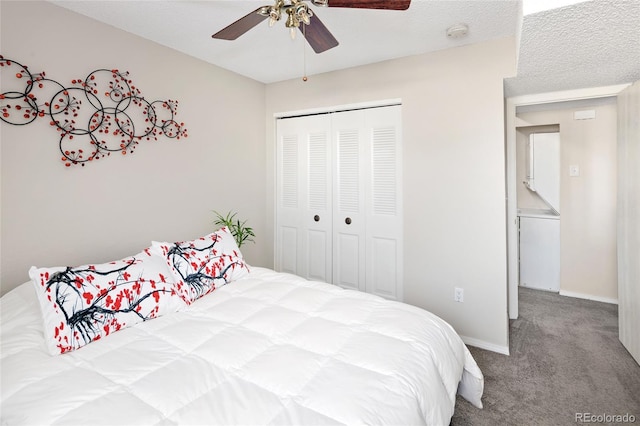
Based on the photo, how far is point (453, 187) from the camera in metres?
2.70

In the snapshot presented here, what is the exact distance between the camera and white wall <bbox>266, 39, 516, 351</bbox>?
2.54m

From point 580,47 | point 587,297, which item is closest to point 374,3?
point 580,47

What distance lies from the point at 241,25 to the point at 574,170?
387 centimetres

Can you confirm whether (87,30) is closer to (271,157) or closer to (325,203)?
(271,157)

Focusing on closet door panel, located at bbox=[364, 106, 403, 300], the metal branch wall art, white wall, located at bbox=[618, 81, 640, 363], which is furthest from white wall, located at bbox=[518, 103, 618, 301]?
the metal branch wall art

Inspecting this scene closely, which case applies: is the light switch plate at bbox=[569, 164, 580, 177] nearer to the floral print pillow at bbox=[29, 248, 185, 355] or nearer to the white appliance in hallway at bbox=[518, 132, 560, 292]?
the white appliance in hallway at bbox=[518, 132, 560, 292]

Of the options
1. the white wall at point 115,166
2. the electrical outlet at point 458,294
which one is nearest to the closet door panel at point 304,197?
the white wall at point 115,166

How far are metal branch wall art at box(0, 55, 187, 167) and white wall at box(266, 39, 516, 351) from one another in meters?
1.92

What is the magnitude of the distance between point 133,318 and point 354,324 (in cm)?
110

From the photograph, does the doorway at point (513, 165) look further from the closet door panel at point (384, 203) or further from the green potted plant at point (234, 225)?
the green potted plant at point (234, 225)

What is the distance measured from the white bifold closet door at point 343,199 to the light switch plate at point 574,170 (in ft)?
7.42

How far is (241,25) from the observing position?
1.68m

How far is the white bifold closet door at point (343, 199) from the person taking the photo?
3.04 meters

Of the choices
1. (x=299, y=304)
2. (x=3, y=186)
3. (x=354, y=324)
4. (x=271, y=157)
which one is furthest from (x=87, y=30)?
(x=354, y=324)
